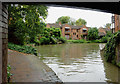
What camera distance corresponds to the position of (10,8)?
12.7 meters

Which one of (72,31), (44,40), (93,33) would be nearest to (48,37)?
(44,40)

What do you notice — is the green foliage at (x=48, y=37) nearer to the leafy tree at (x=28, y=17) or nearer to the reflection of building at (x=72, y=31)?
the reflection of building at (x=72, y=31)

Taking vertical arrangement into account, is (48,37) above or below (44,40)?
above

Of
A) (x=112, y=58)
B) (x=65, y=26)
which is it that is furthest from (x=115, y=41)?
(x=65, y=26)

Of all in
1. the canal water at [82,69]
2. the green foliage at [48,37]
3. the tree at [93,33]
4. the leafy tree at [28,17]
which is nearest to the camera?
the canal water at [82,69]

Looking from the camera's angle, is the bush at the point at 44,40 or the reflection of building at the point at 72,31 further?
the reflection of building at the point at 72,31

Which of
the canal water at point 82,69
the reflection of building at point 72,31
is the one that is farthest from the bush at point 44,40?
the canal water at point 82,69

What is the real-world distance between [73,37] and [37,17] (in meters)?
46.8

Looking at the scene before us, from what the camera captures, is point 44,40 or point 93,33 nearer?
point 44,40

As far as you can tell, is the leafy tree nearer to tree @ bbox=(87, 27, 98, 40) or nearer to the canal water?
the canal water

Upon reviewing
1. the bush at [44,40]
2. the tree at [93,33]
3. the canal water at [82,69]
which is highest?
the tree at [93,33]

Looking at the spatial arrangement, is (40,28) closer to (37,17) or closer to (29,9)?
(37,17)

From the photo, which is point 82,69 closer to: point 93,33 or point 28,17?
point 28,17

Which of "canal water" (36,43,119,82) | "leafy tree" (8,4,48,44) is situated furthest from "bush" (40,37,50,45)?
"canal water" (36,43,119,82)
